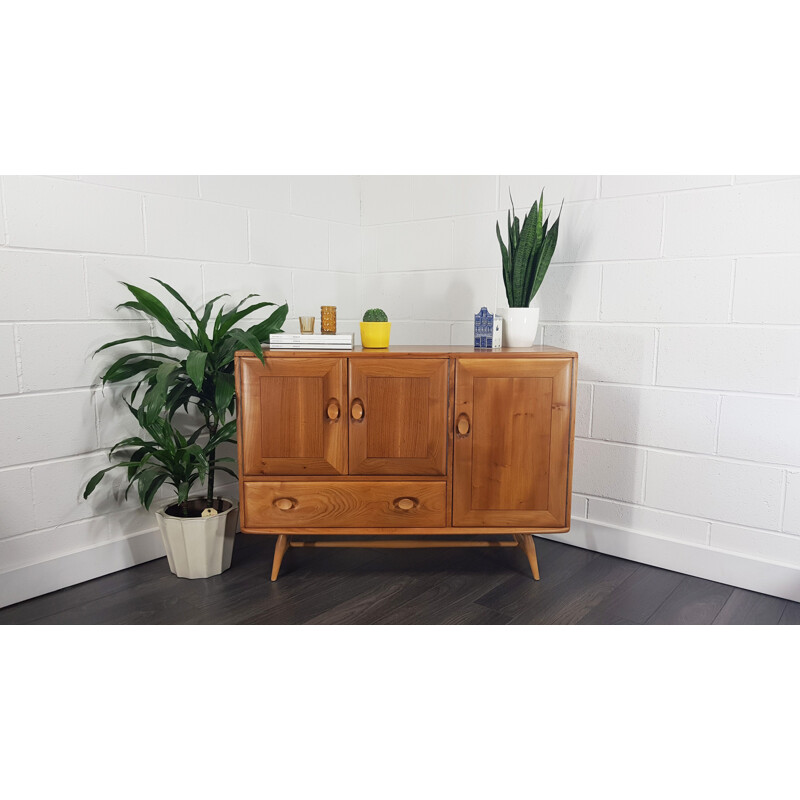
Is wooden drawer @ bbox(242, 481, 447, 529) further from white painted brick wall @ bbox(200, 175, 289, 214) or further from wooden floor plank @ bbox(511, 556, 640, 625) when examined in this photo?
white painted brick wall @ bbox(200, 175, 289, 214)

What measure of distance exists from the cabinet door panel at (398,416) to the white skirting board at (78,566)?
0.85 m

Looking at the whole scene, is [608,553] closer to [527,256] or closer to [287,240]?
[527,256]

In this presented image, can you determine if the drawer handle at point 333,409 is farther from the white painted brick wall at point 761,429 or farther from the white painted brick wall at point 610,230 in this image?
the white painted brick wall at point 761,429

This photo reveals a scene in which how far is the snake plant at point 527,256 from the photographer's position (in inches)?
83.5

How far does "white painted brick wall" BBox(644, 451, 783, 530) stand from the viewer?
2.00m

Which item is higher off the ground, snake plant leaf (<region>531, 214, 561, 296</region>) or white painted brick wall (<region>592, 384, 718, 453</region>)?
snake plant leaf (<region>531, 214, 561, 296</region>)

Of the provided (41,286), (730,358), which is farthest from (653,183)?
(41,286)

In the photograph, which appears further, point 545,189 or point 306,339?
point 545,189

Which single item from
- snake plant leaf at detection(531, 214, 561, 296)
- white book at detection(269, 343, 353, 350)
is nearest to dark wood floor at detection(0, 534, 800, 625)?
white book at detection(269, 343, 353, 350)

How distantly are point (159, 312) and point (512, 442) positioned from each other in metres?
1.19

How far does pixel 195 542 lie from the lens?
206 centimetres

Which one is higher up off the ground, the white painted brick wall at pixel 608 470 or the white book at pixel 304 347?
the white book at pixel 304 347

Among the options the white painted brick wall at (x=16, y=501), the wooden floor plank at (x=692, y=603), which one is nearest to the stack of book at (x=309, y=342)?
the white painted brick wall at (x=16, y=501)
